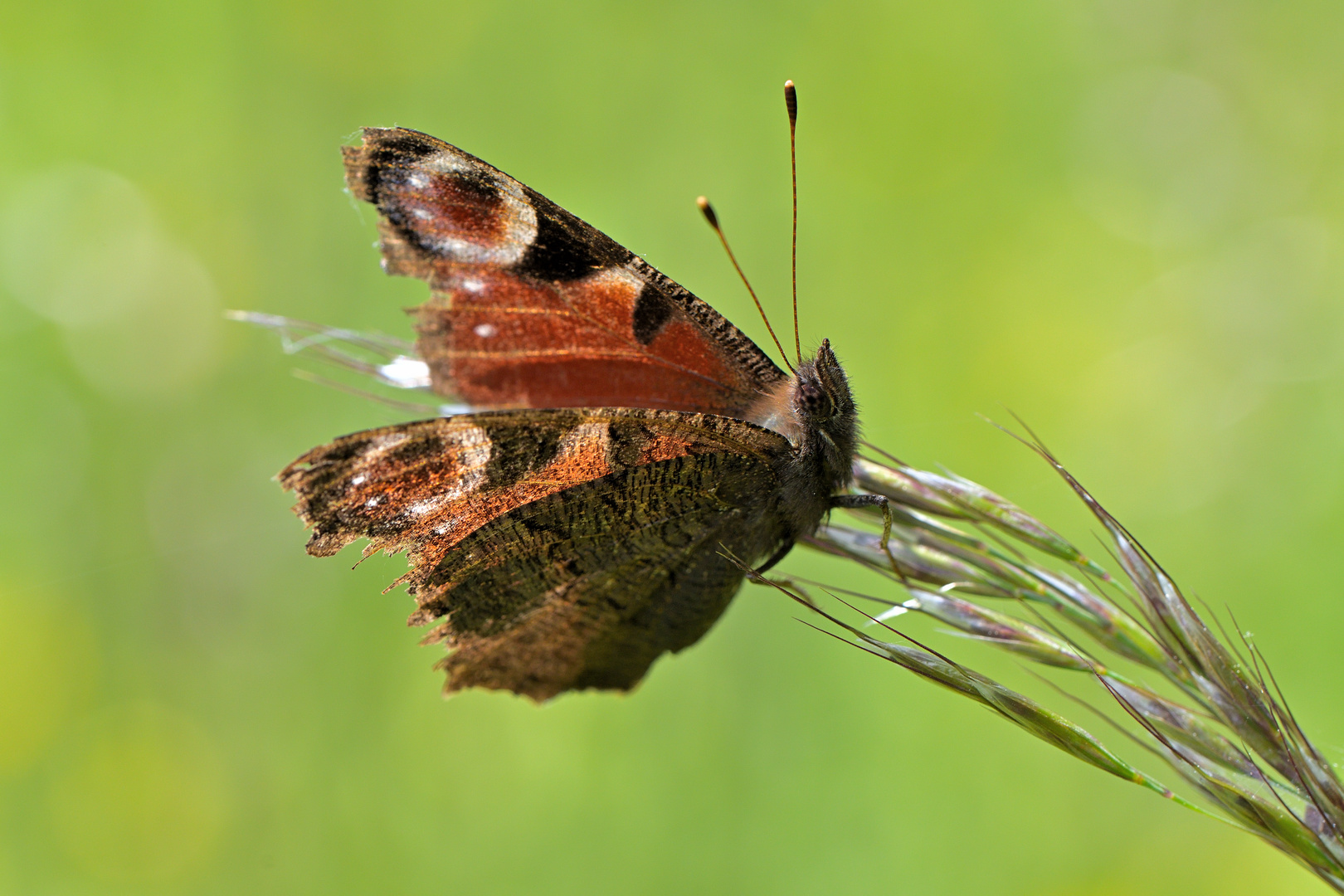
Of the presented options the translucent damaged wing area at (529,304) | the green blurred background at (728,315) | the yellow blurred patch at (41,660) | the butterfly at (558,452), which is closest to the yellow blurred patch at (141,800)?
the green blurred background at (728,315)

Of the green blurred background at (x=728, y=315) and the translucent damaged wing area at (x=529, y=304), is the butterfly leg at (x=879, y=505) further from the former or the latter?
the green blurred background at (x=728, y=315)

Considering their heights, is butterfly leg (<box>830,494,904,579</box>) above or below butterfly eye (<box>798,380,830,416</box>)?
below

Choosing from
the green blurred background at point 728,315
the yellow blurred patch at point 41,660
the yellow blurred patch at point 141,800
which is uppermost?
the green blurred background at point 728,315

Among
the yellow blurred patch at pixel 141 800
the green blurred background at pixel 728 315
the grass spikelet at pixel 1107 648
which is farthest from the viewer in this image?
the yellow blurred patch at pixel 141 800

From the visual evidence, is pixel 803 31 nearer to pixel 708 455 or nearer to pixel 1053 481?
pixel 1053 481

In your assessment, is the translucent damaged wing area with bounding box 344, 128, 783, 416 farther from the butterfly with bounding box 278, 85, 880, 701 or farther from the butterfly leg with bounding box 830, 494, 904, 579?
the butterfly leg with bounding box 830, 494, 904, 579

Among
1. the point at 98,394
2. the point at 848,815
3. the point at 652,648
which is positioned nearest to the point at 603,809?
the point at 848,815

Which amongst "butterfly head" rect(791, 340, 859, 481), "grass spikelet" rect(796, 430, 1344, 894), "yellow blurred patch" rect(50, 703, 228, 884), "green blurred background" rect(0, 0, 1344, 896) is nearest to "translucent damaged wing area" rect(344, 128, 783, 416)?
"butterfly head" rect(791, 340, 859, 481)
